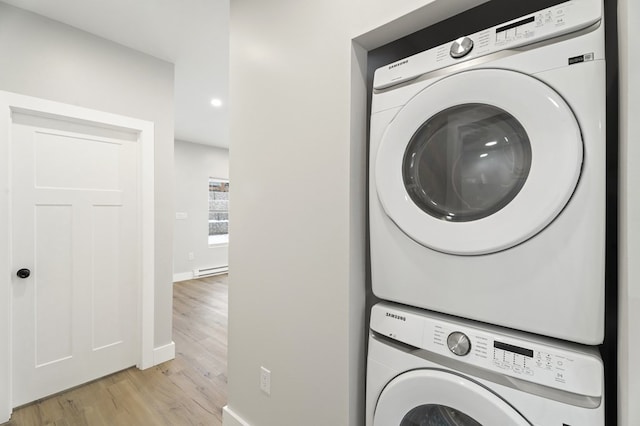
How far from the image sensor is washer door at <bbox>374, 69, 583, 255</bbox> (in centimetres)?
69

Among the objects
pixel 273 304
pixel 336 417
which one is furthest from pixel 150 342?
pixel 336 417

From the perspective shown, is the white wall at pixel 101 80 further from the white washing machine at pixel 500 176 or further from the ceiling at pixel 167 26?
the white washing machine at pixel 500 176

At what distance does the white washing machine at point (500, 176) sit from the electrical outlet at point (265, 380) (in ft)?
2.70

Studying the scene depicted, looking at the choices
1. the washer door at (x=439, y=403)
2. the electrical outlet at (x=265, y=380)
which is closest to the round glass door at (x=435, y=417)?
the washer door at (x=439, y=403)

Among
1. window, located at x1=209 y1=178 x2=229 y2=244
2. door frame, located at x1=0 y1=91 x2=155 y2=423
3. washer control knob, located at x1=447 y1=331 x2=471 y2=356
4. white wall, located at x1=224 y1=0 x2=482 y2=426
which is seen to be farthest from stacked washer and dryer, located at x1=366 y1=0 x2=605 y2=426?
window, located at x1=209 y1=178 x2=229 y2=244

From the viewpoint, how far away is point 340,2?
1.14 metres

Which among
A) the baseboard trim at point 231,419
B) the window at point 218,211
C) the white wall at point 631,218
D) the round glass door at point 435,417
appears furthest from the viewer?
the window at point 218,211

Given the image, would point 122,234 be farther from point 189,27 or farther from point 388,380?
point 388,380

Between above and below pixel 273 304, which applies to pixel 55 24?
above

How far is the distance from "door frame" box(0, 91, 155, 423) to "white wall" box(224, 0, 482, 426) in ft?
3.86

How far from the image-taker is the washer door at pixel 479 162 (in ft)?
2.27

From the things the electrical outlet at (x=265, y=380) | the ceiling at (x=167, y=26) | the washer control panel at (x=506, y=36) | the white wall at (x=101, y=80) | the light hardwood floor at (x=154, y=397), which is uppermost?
the ceiling at (x=167, y=26)

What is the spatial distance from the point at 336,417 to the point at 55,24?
3013 millimetres

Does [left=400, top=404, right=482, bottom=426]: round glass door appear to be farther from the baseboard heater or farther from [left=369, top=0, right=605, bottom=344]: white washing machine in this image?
the baseboard heater
